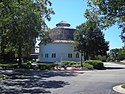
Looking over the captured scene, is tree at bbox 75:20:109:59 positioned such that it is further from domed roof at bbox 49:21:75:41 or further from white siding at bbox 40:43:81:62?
domed roof at bbox 49:21:75:41

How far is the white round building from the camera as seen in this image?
71.8m

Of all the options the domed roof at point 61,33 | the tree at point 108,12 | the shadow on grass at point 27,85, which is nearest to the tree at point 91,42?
the domed roof at point 61,33

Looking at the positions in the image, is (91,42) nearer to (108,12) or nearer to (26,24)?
(26,24)

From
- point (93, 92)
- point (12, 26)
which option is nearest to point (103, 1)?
point (93, 92)

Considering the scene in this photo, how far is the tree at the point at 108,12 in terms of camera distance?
15.4 meters

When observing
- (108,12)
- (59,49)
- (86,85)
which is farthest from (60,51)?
(108,12)

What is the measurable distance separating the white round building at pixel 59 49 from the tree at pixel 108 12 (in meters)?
52.9

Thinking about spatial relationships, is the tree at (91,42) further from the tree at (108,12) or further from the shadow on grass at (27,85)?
the tree at (108,12)

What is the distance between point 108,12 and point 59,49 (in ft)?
183

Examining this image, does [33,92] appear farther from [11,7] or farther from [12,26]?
[12,26]

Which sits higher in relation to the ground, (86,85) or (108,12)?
(108,12)

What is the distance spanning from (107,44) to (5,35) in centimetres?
3103

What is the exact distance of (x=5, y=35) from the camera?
124ft

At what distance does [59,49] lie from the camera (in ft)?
236
